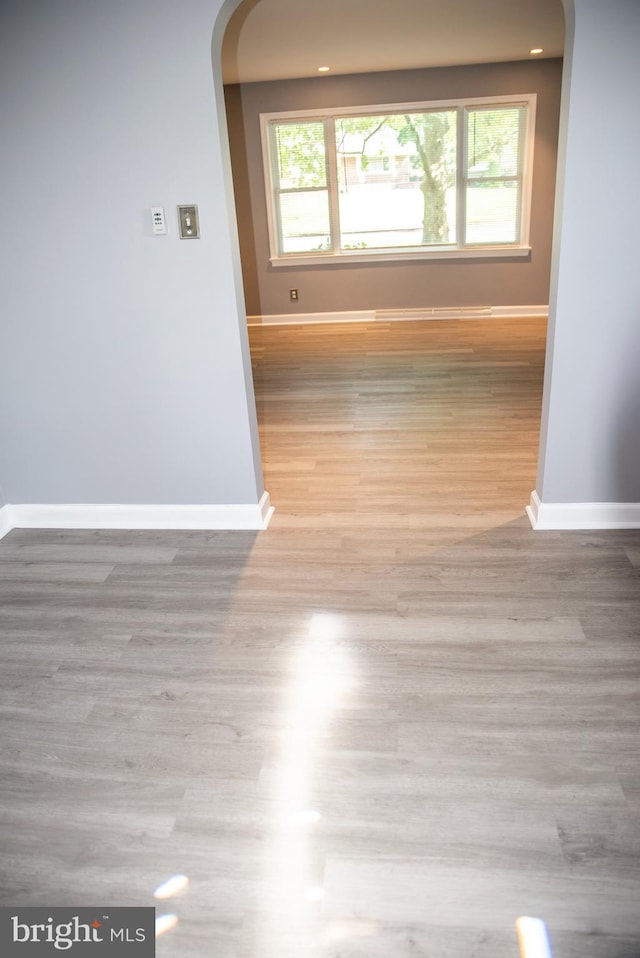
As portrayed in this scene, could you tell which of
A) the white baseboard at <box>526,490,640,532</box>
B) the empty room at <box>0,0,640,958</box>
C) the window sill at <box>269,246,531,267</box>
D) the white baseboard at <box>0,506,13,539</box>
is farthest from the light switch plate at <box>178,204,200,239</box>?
the window sill at <box>269,246,531,267</box>

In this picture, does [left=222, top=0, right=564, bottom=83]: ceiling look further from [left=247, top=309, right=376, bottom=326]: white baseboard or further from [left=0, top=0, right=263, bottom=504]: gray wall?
[left=247, top=309, right=376, bottom=326]: white baseboard

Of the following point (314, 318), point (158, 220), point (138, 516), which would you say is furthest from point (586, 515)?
point (314, 318)

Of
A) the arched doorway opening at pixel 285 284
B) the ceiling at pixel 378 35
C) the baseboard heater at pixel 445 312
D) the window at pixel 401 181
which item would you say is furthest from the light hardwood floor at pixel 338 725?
the window at pixel 401 181

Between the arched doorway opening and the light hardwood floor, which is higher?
the arched doorway opening

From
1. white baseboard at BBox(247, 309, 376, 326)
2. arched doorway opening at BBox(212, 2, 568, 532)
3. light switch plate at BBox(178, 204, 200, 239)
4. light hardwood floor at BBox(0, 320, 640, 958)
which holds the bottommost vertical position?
light hardwood floor at BBox(0, 320, 640, 958)

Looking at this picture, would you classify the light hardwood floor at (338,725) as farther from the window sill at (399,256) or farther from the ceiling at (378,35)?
the window sill at (399,256)

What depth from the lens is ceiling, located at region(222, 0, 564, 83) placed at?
4602 millimetres

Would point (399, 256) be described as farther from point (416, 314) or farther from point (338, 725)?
point (338, 725)

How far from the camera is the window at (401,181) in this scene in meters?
6.84

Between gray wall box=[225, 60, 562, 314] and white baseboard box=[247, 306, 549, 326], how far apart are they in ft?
0.21

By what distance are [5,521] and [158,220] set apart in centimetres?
157

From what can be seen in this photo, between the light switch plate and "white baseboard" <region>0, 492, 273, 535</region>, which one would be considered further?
"white baseboard" <region>0, 492, 273, 535</region>

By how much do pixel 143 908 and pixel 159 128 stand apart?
243cm

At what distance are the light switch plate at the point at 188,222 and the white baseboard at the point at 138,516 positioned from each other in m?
1.15
